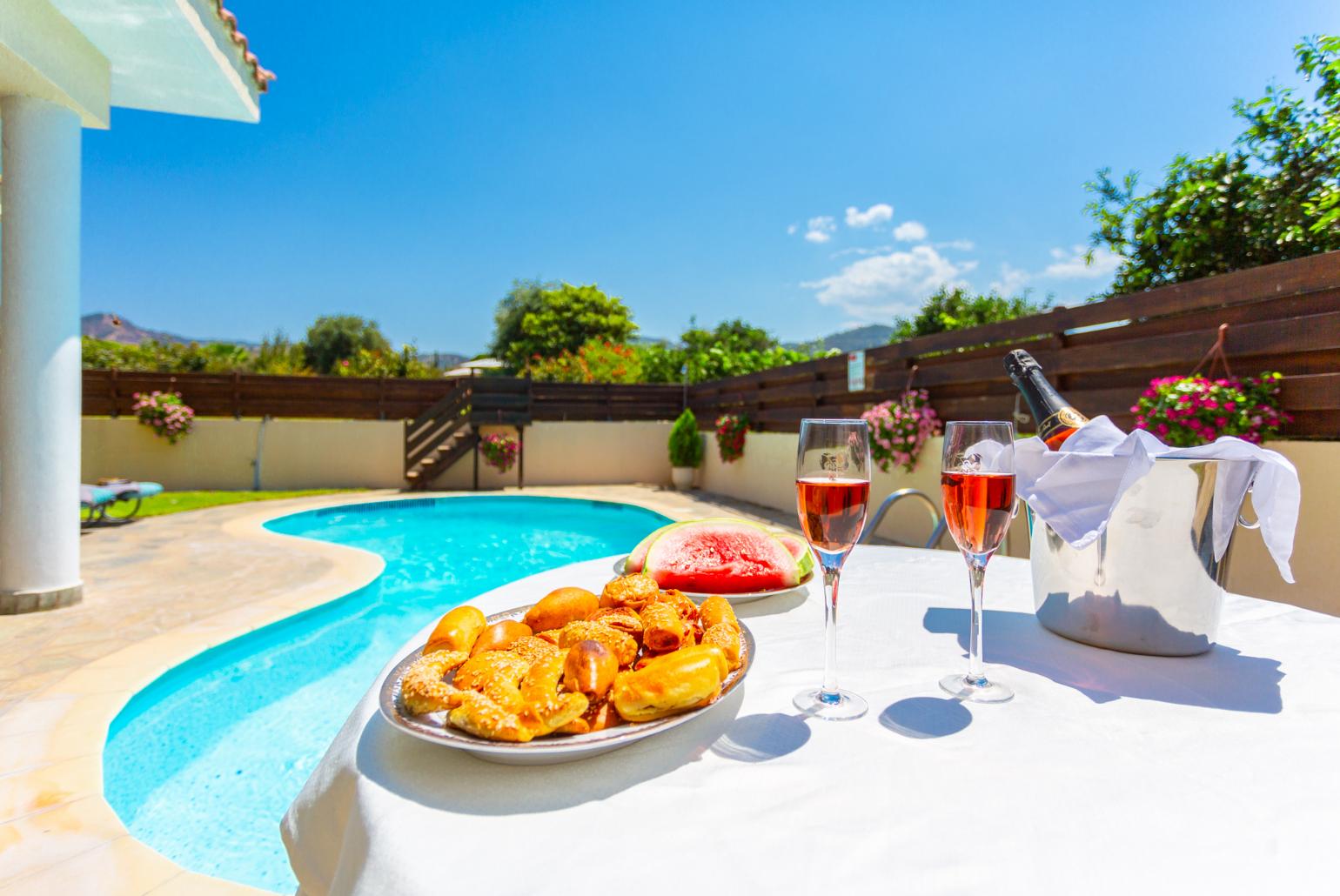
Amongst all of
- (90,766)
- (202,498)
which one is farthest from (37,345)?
(202,498)

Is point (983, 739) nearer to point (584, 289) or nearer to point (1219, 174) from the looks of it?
point (1219, 174)

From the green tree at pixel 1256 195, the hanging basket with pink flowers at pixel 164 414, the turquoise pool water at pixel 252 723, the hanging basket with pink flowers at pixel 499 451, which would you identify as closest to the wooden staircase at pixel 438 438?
the hanging basket with pink flowers at pixel 499 451

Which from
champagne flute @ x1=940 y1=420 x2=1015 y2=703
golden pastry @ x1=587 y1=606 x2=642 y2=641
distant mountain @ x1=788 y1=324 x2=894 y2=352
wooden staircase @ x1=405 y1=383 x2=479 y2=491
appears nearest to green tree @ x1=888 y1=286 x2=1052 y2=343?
wooden staircase @ x1=405 y1=383 x2=479 y2=491

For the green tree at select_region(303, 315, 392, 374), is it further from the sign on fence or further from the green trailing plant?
the sign on fence

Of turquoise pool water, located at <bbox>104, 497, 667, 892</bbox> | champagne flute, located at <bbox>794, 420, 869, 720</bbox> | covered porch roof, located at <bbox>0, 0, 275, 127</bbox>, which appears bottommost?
turquoise pool water, located at <bbox>104, 497, 667, 892</bbox>

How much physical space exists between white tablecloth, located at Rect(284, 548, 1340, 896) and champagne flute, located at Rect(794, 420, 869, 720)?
5.2 inches

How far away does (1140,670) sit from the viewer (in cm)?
91

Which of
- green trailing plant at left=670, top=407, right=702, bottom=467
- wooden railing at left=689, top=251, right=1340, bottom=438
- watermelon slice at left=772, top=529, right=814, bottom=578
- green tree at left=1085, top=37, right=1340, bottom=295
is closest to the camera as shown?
watermelon slice at left=772, top=529, right=814, bottom=578

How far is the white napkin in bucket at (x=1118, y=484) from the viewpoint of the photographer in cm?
84

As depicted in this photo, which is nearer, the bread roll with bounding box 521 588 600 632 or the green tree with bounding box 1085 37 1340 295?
the bread roll with bounding box 521 588 600 632

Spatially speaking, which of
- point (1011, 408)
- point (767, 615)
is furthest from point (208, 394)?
point (767, 615)

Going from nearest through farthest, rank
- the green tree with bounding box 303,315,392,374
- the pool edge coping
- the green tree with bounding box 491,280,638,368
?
the pool edge coping → the green tree with bounding box 491,280,638,368 → the green tree with bounding box 303,315,392,374

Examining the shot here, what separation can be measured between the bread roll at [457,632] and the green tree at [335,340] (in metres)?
44.1

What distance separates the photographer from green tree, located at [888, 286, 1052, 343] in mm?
29047
